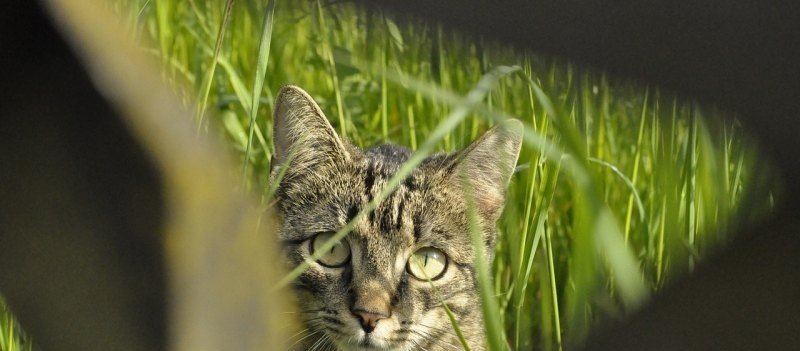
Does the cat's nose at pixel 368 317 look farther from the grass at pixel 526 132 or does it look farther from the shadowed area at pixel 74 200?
the shadowed area at pixel 74 200

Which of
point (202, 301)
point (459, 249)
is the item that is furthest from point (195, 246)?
point (459, 249)

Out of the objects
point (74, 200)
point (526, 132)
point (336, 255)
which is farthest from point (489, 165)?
point (74, 200)

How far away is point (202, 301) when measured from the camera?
0.73 m

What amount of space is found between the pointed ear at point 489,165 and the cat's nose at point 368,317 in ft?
1.16

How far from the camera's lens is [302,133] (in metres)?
2.10

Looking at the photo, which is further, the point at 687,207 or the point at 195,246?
the point at 687,207

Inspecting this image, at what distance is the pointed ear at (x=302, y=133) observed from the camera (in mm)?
2035

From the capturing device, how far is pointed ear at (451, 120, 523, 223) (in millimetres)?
2072

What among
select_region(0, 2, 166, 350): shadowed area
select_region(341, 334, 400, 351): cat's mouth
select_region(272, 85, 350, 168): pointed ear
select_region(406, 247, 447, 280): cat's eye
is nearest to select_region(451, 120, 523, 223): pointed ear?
select_region(406, 247, 447, 280): cat's eye

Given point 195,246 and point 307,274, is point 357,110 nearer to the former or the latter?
point 307,274

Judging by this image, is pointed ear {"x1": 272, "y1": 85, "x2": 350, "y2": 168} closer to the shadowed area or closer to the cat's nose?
the cat's nose

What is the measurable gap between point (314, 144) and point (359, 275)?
37 centimetres

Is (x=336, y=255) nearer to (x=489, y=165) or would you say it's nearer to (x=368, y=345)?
(x=368, y=345)

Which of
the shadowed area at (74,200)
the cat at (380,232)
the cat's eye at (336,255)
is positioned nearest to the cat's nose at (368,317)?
the cat at (380,232)
